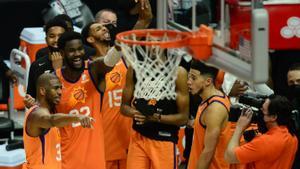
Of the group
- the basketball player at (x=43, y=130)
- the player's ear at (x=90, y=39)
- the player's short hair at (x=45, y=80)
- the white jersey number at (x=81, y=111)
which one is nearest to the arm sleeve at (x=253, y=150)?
the basketball player at (x=43, y=130)

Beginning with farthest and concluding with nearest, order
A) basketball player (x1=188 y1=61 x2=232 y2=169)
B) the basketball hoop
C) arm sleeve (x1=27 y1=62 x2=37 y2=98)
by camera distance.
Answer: arm sleeve (x1=27 y1=62 x2=37 y2=98), basketball player (x1=188 y1=61 x2=232 y2=169), the basketball hoop

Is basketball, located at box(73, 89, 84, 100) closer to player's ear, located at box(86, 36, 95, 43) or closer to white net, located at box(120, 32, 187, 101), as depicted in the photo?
white net, located at box(120, 32, 187, 101)

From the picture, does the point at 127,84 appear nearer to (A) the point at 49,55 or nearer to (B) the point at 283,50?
(A) the point at 49,55

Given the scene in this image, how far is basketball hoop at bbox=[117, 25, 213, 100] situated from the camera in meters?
Answer: 5.79

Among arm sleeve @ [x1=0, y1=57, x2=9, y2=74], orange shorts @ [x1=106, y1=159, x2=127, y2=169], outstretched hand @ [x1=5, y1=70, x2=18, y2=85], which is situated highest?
arm sleeve @ [x1=0, y1=57, x2=9, y2=74]

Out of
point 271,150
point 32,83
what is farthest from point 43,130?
point 271,150

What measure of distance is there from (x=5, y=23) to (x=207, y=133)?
20.2 feet

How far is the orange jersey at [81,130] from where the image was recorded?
7.40m

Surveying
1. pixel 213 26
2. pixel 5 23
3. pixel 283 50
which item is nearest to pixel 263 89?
pixel 213 26

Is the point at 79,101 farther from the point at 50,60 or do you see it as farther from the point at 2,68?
the point at 2,68

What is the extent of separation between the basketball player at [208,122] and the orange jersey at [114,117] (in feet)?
3.54

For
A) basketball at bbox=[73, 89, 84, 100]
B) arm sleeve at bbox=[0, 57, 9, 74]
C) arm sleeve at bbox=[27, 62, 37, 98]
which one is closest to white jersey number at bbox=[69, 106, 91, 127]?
basketball at bbox=[73, 89, 84, 100]

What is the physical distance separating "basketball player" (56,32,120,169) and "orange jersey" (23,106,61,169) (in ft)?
1.06

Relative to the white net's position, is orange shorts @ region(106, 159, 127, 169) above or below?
below
